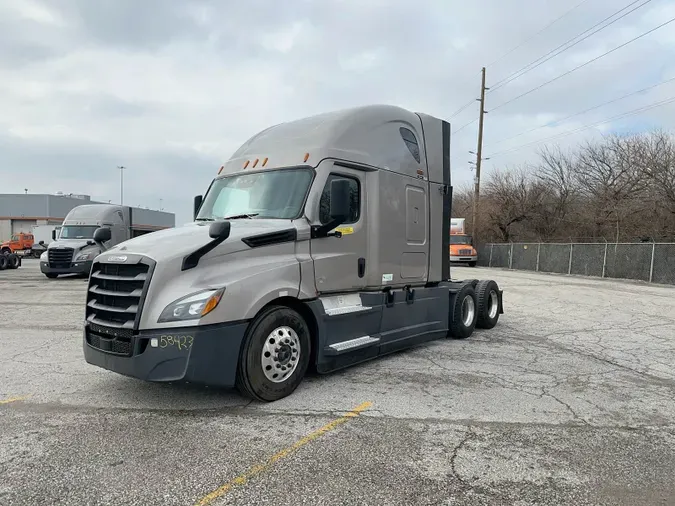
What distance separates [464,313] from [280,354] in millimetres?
4390

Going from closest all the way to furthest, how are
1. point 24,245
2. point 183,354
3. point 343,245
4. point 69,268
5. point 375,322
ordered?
1. point 183,354
2. point 343,245
3. point 375,322
4. point 69,268
5. point 24,245

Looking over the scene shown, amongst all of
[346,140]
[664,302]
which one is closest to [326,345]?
[346,140]

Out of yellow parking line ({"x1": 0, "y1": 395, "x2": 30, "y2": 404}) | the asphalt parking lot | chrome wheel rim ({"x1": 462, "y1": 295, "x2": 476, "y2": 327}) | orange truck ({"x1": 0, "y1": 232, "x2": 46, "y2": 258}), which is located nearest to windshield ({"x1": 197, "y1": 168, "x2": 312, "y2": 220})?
the asphalt parking lot

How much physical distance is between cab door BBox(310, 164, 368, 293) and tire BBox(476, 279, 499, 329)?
373cm

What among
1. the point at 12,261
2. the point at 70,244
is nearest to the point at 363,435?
the point at 70,244

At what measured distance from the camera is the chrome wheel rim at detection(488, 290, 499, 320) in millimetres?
9391

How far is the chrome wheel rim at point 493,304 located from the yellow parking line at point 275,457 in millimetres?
5163

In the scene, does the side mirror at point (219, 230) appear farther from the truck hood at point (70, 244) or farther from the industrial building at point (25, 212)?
the industrial building at point (25, 212)

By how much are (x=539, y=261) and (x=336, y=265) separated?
27.5m

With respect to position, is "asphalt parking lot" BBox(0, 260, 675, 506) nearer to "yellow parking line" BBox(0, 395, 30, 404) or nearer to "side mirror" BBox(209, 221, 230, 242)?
"yellow parking line" BBox(0, 395, 30, 404)

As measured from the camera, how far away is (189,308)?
14.4 ft

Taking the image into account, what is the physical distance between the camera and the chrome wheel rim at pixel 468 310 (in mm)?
8438

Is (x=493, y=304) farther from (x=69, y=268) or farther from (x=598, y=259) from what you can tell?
(x=598, y=259)

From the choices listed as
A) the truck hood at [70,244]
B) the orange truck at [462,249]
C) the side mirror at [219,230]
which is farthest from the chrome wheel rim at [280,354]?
the orange truck at [462,249]
